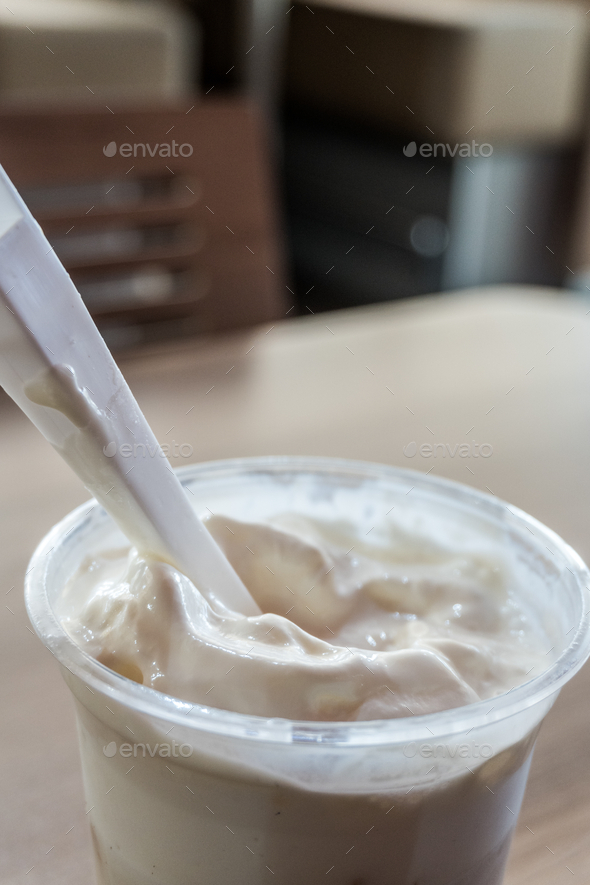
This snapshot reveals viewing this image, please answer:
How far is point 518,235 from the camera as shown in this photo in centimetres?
265

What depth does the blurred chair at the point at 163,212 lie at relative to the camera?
1031 millimetres

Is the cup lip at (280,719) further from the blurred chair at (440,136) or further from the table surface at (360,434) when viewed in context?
the blurred chair at (440,136)


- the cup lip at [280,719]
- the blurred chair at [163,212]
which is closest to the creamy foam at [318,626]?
the cup lip at [280,719]

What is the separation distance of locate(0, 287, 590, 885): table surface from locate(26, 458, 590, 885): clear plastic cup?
0.23ft

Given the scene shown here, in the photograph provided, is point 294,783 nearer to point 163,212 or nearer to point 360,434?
point 360,434

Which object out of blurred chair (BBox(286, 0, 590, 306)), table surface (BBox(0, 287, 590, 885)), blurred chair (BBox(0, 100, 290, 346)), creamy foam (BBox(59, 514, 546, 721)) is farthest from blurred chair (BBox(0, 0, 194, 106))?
creamy foam (BBox(59, 514, 546, 721))

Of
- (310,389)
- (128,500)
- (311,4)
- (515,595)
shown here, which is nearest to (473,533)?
(515,595)

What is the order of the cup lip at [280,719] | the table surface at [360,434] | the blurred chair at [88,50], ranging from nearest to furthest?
the cup lip at [280,719] → the table surface at [360,434] → the blurred chair at [88,50]

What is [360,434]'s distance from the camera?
773 mm

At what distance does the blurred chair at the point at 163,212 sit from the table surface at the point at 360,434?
0.15m

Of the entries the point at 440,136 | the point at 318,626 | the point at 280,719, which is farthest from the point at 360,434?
the point at 440,136

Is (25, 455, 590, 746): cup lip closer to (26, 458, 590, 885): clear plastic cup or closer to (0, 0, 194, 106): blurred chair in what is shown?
(26, 458, 590, 885): clear plastic cup

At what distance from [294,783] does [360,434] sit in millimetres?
519

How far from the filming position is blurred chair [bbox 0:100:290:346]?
1.03m
